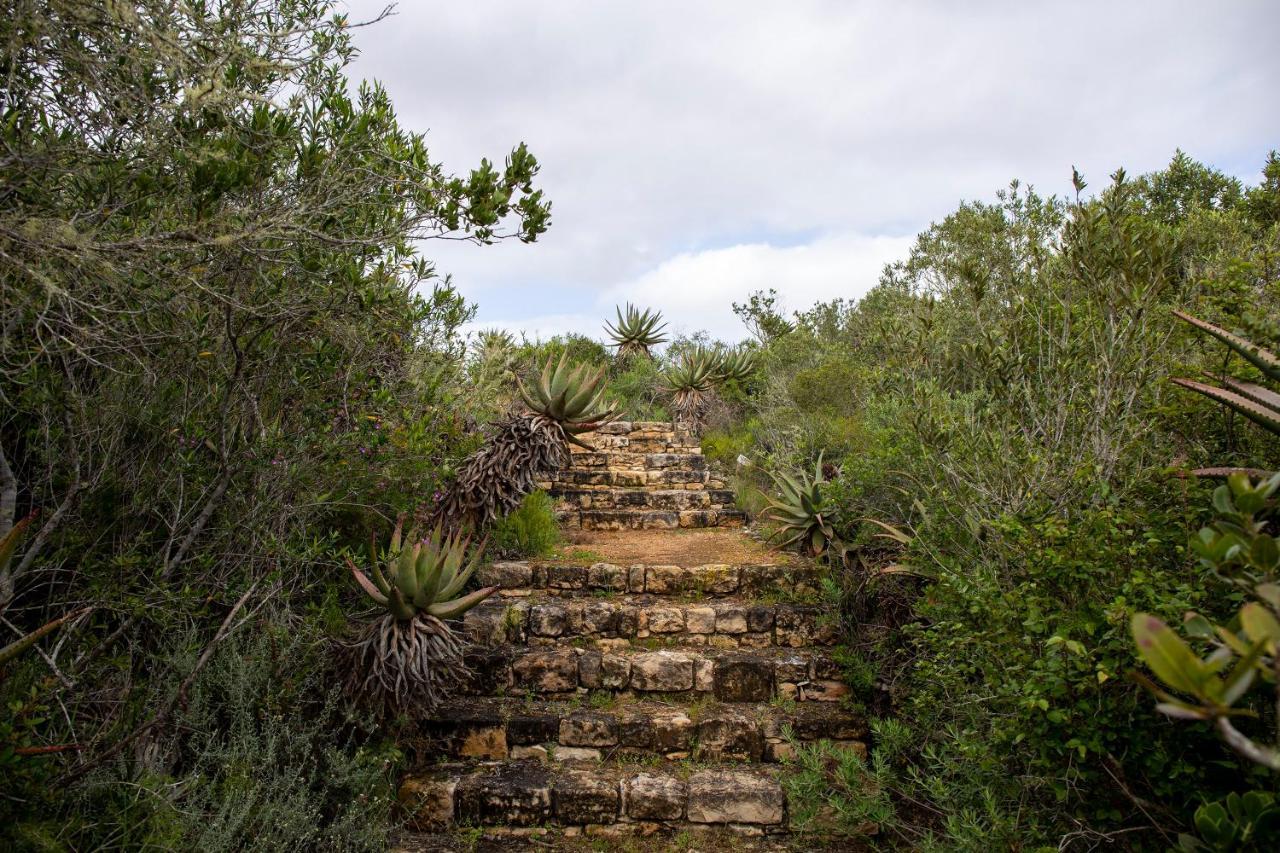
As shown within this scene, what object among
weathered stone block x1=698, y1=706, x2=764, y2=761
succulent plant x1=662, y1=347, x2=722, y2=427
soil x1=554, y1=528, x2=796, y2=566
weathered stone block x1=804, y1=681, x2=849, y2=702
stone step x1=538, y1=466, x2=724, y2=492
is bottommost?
weathered stone block x1=698, y1=706, x2=764, y2=761

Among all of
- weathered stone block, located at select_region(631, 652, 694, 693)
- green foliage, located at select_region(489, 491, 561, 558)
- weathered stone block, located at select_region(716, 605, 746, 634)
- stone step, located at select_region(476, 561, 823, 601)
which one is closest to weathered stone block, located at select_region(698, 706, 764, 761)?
weathered stone block, located at select_region(631, 652, 694, 693)

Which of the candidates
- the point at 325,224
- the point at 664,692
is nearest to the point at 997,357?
the point at 664,692

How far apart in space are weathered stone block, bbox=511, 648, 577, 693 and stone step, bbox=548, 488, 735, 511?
3297mm

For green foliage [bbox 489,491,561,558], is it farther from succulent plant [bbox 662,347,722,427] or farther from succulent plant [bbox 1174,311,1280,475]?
succulent plant [bbox 662,347,722,427]

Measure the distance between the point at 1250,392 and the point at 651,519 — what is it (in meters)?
5.88

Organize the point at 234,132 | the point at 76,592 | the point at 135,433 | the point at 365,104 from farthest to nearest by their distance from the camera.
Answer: the point at 365,104
the point at 135,433
the point at 76,592
the point at 234,132

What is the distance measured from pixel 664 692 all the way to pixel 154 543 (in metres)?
3.06

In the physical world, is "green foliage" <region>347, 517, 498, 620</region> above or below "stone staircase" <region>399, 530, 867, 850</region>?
above

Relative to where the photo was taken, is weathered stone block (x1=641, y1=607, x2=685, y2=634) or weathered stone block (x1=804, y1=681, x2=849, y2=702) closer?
weathered stone block (x1=804, y1=681, x2=849, y2=702)

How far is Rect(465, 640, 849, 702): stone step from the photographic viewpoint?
4.64 meters

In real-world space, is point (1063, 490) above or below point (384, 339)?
below

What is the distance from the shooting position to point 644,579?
18.8 ft

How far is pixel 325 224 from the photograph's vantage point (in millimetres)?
3512

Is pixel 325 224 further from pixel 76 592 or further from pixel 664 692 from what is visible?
pixel 664 692
